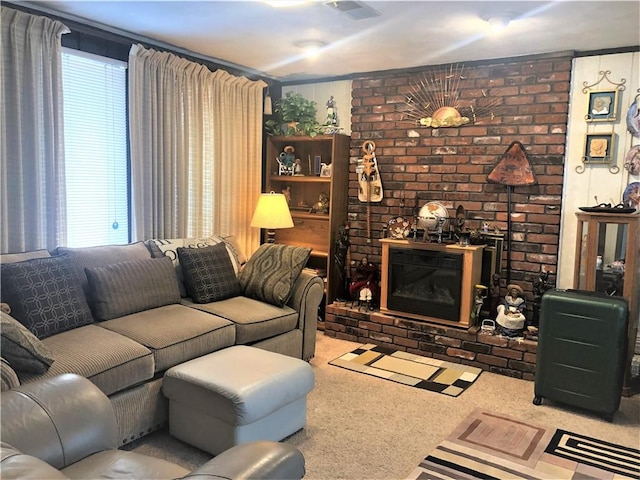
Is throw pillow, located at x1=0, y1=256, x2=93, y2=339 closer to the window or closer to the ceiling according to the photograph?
the window

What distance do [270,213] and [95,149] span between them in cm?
142

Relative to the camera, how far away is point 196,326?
2936 mm

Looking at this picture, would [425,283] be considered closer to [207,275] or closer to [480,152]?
[480,152]

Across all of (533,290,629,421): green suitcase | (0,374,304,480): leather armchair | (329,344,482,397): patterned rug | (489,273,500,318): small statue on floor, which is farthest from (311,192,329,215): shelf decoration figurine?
(0,374,304,480): leather armchair

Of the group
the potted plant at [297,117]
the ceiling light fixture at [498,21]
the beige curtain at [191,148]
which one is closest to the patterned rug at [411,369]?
the beige curtain at [191,148]

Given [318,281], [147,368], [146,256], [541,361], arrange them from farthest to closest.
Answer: [318,281], [146,256], [541,361], [147,368]

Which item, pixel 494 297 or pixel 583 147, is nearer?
pixel 583 147

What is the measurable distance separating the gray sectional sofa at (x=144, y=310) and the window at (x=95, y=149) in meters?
0.42

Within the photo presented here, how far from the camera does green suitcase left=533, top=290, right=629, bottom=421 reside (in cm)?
292

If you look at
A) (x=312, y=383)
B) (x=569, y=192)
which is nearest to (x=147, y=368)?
(x=312, y=383)

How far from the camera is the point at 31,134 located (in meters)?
3.12

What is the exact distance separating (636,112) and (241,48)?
2848 mm

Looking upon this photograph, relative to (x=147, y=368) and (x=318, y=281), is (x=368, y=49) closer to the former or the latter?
(x=318, y=281)

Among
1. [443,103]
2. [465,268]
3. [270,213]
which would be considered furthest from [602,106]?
[270,213]
